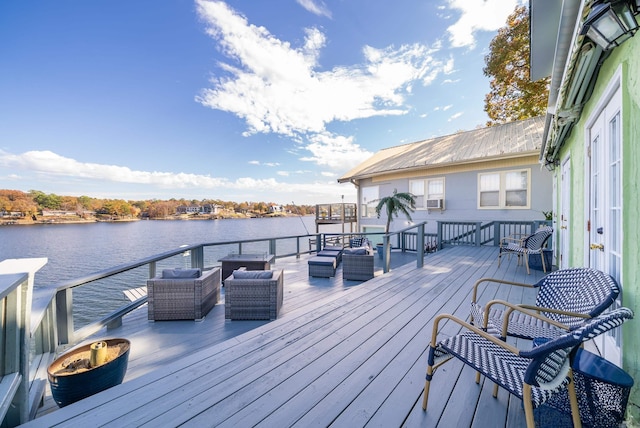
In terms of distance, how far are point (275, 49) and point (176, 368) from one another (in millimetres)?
10370

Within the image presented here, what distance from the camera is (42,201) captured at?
21.9 metres

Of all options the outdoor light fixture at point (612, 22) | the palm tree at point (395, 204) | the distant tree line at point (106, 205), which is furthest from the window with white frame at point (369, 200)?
the outdoor light fixture at point (612, 22)

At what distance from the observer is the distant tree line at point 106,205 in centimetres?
1933

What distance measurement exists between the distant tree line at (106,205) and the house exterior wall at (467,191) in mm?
12926

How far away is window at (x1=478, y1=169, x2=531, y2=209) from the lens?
8.73m

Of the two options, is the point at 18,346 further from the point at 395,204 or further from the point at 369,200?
the point at 369,200

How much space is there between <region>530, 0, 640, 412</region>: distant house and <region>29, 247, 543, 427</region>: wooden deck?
1.12 m

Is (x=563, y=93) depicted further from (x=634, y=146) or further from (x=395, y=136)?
(x=395, y=136)

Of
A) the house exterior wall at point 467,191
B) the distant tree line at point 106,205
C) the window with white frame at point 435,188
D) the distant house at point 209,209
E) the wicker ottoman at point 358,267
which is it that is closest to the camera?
the wicker ottoman at point 358,267

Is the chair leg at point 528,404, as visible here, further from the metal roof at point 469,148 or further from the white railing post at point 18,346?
the metal roof at point 469,148

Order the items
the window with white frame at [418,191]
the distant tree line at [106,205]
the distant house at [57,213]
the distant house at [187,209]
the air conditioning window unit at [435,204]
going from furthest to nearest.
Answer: the distant house at [187,209] → the distant house at [57,213] → the distant tree line at [106,205] → the window with white frame at [418,191] → the air conditioning window unit at [435,204]

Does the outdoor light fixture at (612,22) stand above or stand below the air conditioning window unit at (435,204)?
above

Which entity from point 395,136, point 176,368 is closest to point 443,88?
point 395,136

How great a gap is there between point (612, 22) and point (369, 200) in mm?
11962
